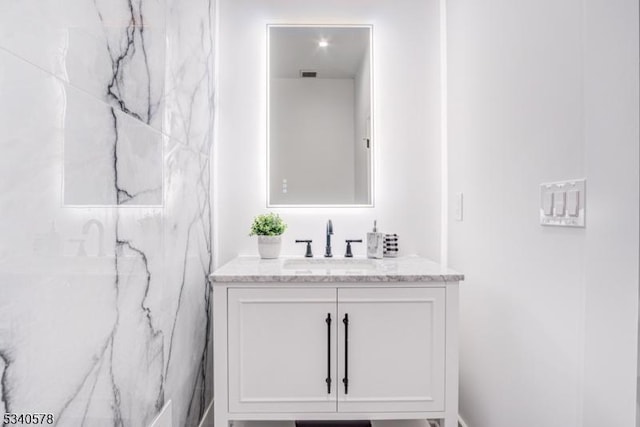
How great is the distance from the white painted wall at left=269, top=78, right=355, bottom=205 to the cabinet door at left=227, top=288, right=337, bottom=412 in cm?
73

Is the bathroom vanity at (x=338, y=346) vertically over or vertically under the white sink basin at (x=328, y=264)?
under

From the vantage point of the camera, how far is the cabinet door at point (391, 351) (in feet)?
4.73

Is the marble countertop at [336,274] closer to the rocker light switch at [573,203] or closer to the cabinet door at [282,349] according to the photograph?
the cabinet door at [282,349]

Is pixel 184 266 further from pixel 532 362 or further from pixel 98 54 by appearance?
pixel 532 362

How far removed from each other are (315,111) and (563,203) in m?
1.35

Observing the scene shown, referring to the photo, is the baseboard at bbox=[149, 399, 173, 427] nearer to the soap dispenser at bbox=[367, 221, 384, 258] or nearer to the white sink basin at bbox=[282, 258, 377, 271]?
the white sink basin at bbox=[282, 258, 377, 271]

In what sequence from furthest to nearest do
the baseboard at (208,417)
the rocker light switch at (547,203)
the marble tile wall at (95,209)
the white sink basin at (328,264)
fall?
the white sink basin at (328,264) < the baseboard at (208,417) < the rocker light switch at (547,203) < the marble tile wall at (95,209)

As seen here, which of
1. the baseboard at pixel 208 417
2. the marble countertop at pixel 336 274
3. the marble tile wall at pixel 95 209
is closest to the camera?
the marble tile wall at pixel 95 209

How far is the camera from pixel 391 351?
1.44 m

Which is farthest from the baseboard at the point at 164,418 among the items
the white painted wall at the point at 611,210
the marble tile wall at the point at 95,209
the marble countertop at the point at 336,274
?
the white painted wall at the point at 611,210

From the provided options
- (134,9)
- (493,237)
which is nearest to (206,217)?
(134,9)

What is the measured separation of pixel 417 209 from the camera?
2057 millimetres

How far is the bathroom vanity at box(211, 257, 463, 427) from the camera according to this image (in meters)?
1.44

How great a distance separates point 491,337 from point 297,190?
3.79 ft
